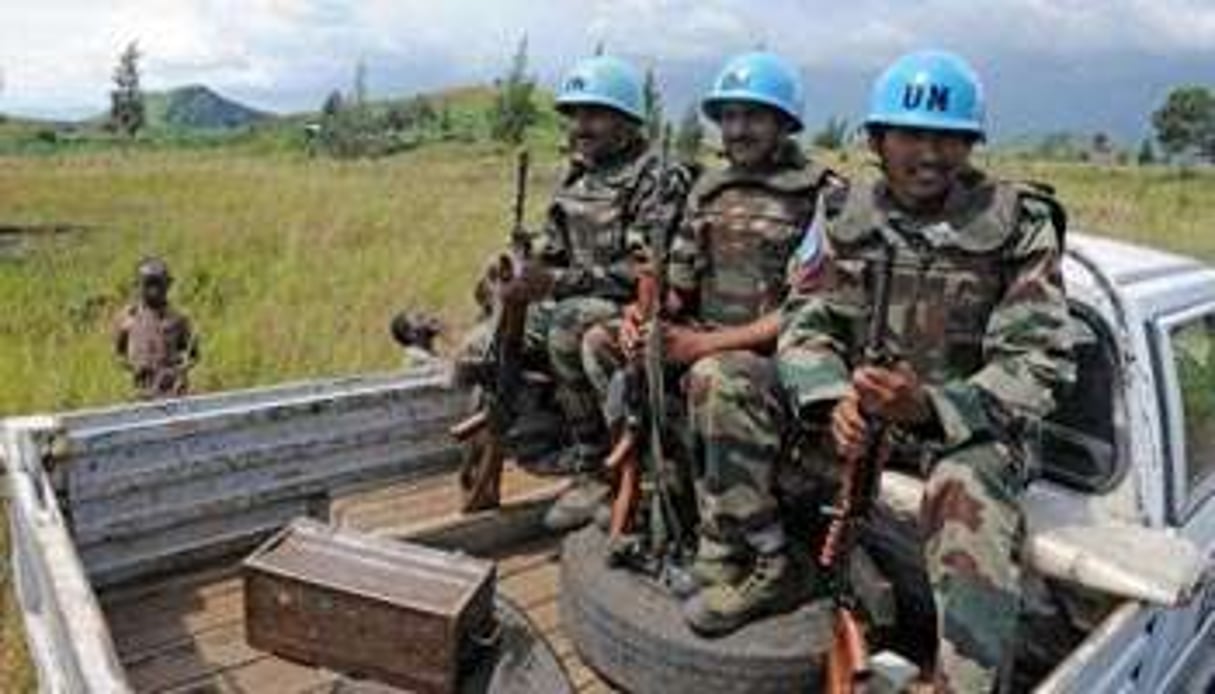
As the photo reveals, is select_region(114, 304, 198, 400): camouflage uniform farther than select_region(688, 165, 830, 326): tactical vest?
Yes

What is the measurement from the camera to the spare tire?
11.1ft

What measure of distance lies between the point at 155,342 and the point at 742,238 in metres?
3.48

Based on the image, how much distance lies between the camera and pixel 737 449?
12.0 feet

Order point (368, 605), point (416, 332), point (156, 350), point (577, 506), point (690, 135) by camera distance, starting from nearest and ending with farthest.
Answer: point (368, 605)
point (577, 506)
point (690, 135)
point (416, 332)
point (156, 350)

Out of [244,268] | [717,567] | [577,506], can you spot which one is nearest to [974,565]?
[717,567]

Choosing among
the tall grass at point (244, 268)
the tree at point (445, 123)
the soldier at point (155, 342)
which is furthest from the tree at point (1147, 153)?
the soldier at point (155, 342)

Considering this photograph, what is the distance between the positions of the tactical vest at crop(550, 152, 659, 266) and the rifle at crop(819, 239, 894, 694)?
1701mm

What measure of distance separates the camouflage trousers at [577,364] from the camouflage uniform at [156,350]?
2.27m

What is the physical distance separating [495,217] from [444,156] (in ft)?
90.4

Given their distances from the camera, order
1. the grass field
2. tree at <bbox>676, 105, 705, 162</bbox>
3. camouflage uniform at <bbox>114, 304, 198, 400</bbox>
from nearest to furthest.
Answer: tree at <bbox>676, 105, 705, 162</bbox> < camouflage uniform at <bbox>114, 304, 198, 400</bbox> < the grass field

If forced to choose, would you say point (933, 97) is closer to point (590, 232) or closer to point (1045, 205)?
point (1045, 205)

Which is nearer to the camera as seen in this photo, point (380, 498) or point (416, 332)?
point (380, 498)

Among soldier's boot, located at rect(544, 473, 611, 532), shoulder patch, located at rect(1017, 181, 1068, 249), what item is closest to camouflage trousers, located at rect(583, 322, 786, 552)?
soldier's boot, located at rect(544, 473, 611, 532)

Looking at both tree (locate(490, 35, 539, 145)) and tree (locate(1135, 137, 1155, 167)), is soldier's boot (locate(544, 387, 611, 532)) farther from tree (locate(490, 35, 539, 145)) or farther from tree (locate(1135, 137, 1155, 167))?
tree (locate(1135, 137, 1155, 167))
